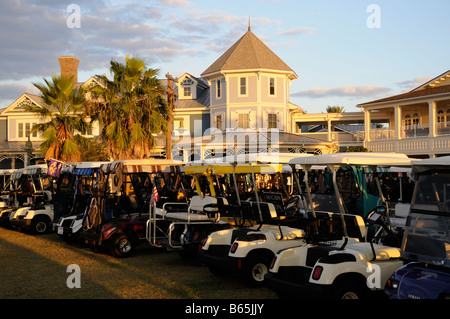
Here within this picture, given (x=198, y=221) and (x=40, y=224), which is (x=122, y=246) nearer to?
(x=198, y=221)

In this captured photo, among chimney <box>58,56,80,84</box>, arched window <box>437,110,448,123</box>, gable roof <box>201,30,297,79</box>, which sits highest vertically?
chimney <box>58,56,80,84</box>

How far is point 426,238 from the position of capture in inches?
244

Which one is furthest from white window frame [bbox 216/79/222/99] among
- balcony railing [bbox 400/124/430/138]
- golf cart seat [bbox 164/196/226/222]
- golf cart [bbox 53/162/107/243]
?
golf cart seat [bbox 164/196/226/222]

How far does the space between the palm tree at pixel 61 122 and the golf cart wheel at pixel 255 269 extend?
22.2 meters

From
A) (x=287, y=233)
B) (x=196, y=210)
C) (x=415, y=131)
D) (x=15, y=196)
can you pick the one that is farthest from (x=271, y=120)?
(x=287, y=233)

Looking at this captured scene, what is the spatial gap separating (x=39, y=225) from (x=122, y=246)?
7049mm

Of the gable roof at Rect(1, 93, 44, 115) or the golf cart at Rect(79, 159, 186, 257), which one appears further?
the gable roof at Rect(1, 93, 44, 115)

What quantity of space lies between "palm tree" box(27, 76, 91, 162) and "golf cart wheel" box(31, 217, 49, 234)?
11126mm

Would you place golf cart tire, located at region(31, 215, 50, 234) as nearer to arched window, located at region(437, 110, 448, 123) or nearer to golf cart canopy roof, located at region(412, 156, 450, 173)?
golf cart canopy roof, located at region(412, 156, 450, 173)

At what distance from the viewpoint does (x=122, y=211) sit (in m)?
14.0

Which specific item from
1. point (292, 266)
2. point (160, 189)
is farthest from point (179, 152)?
point (292, 266)

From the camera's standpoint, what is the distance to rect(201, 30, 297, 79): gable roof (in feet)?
125
